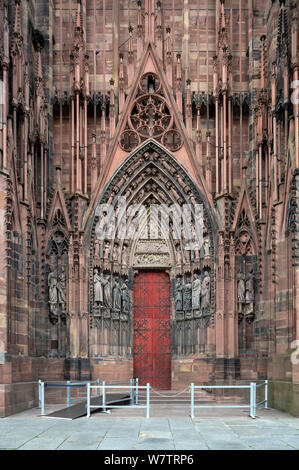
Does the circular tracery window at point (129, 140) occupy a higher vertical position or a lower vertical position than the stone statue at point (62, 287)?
higher

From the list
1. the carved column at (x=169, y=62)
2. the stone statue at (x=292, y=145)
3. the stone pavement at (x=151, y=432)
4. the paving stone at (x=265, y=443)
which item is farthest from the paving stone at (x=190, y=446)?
the carved column at (x=169, y=62)

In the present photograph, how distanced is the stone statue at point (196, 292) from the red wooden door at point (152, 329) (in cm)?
131

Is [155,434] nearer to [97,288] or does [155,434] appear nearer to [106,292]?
[97,288]

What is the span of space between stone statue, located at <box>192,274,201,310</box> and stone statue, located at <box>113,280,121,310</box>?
2.58 metres

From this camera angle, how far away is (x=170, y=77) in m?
21.5

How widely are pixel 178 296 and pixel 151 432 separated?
31.6 ft

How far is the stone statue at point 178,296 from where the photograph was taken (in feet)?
69.9

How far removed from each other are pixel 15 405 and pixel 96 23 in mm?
14070

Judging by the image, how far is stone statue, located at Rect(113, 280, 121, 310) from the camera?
20891 mm

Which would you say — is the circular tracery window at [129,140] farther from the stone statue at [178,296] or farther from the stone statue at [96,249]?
the stone statue at [178,296]

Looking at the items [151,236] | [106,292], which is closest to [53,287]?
[106,292]

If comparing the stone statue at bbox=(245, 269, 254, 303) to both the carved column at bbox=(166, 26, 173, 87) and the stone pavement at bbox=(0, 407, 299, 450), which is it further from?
the carved column at bbox=(166, 26, 173, 87)

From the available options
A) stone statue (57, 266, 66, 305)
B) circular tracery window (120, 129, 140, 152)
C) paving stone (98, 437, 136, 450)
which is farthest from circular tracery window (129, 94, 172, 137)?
paving stone (98, 437, 136, 450)

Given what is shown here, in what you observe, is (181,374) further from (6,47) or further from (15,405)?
(6,47)
